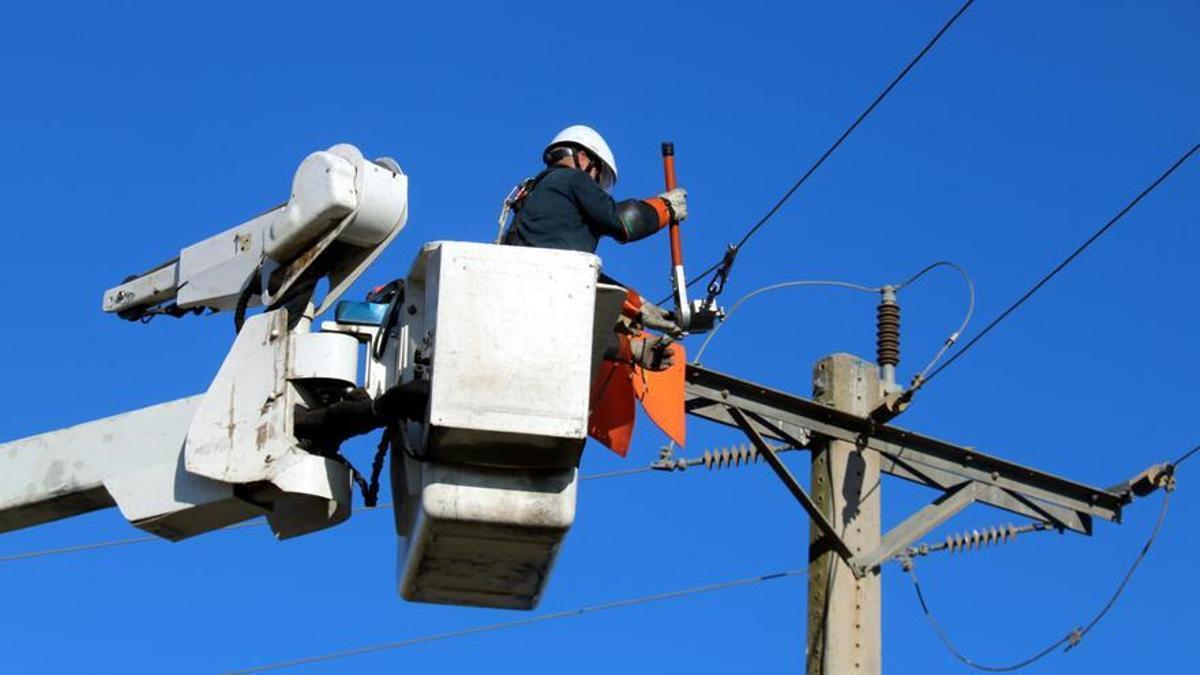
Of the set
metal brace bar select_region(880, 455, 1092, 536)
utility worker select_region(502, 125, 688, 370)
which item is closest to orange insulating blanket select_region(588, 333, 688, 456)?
utility worker select_region(502, 125, 688, 370)

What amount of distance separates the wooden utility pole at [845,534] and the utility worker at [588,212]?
2.62 m

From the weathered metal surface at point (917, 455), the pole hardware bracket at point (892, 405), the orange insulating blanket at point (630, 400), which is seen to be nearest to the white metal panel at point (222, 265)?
the orange insulating blanket at point (630, 400)

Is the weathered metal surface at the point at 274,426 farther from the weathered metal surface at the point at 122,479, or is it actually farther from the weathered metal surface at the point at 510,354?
the weathered metal surface at the point at 510,354

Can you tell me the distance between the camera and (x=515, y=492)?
705 centimetres

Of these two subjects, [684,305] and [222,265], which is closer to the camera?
[222,265]

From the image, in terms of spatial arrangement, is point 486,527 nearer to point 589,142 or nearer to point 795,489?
point 589,142

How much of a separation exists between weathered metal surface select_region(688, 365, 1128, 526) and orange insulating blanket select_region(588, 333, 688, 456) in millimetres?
1643

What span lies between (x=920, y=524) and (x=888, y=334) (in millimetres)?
886

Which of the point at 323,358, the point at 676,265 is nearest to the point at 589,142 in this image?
the point at 676,265

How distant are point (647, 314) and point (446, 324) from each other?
7.15ft

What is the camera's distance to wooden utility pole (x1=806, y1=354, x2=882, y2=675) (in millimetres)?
11508

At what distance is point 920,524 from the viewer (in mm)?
11938

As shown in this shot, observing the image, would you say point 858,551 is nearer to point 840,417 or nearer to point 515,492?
point 840,417

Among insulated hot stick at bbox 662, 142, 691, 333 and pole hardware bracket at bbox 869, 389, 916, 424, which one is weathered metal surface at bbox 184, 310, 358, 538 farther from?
pole hardware bracket at bbox 869, 389, 916, 424
